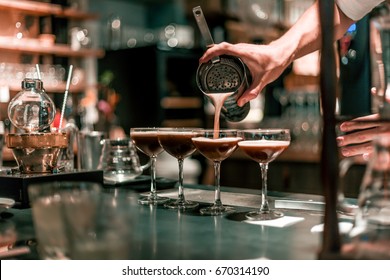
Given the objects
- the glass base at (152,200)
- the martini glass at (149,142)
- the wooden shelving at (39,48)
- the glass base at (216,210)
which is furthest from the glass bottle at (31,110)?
the wooden shelving at (39,48)

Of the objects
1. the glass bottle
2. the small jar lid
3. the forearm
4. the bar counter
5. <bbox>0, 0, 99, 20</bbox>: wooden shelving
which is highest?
<bbox>0, 0, 99, 20</bbox>: wooden shelving

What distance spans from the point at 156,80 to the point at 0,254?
15.7ft

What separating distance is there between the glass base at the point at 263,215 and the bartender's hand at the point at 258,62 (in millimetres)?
412

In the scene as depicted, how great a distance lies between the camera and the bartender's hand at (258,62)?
1718 millimetres

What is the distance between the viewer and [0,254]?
111 centimetres

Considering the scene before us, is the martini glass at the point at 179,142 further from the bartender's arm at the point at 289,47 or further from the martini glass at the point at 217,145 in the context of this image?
the bartender's arm at the point at 289,47

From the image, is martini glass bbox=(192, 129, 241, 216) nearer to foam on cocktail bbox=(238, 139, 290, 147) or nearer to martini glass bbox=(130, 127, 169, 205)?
foam on cocktail bbox=(238, 139, 290, 147)

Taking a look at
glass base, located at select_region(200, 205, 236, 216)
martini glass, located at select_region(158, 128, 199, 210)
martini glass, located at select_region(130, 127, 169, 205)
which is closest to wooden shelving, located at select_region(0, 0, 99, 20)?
martini glass, located at select_region(130, 127, 169, 205)

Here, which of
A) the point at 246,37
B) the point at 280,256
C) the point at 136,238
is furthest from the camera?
the point at 246,37

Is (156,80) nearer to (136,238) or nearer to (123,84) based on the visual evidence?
(123,84)

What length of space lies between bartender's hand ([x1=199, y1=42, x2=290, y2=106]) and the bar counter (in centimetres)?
36

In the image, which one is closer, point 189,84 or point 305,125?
point 305,125

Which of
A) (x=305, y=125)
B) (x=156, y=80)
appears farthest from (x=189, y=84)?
(x=305, y=125)

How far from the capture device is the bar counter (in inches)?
41.8
